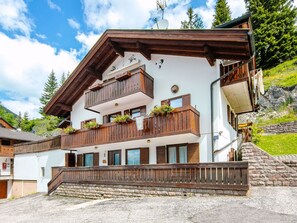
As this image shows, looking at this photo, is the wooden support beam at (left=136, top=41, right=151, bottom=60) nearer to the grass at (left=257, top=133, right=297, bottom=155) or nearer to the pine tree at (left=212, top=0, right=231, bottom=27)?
the grass at (left=257, top=133, right=297, bottom=155)

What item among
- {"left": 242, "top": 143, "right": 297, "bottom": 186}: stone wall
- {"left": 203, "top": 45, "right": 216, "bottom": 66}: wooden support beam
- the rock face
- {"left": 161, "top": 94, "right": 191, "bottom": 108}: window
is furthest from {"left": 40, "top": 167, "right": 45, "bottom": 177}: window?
the rock face

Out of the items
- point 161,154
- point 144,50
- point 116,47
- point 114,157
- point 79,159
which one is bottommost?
point 79,159

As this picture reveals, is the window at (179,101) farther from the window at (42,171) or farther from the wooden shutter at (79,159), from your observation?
the window at (42,171)

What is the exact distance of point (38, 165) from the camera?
69.3 ft

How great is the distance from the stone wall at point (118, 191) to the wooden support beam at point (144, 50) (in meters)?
7.52

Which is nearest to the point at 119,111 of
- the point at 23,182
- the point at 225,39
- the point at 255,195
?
the point at 225,39

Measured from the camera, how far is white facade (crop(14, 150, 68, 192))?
19.4 m

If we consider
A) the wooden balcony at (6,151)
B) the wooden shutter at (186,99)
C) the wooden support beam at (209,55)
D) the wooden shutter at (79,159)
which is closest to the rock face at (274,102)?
the wooden shutter at (186,99)

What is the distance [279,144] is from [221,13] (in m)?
26.3

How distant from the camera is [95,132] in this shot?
14688 millimetres

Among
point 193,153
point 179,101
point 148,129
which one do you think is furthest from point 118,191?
point 179,101

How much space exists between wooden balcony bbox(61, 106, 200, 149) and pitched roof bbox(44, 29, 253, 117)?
309 cm

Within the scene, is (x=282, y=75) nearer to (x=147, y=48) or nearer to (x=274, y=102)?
(x=274, y=102)

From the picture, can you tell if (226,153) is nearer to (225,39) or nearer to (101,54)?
(225,39)
